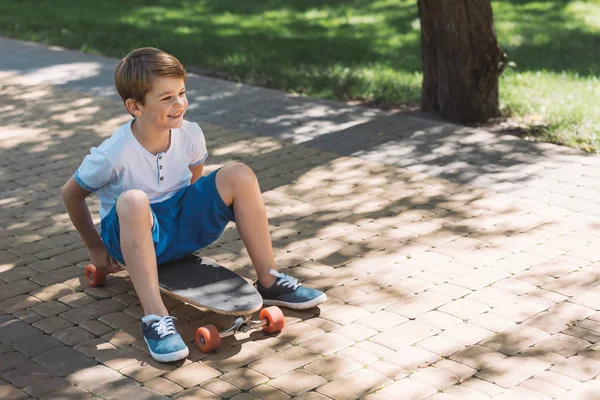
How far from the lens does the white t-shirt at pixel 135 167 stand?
4.42 meters

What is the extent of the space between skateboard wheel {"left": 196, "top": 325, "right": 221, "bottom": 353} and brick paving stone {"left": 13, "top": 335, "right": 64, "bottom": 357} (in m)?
0.66

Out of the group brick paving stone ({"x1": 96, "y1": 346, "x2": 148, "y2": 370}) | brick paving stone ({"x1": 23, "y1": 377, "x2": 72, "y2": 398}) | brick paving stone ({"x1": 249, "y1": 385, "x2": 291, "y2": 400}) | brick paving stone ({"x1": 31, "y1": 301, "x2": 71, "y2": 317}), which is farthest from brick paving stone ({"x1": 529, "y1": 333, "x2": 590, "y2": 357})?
brick paving stone ({"x1": 31, "y1": 301, "x2": 71, "y2": 317})

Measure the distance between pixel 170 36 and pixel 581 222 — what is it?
7580 mm

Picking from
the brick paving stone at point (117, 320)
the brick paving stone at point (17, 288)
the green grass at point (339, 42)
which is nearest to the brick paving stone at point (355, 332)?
the brick paving stone at point (117, 320)

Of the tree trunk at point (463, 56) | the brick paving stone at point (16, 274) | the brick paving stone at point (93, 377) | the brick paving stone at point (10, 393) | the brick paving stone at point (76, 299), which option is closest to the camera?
the brick paving stone at point (10, 393)

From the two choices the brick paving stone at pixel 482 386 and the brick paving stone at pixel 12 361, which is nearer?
the brick paving stone at pixel 482 386

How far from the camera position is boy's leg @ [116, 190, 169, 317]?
414 cm

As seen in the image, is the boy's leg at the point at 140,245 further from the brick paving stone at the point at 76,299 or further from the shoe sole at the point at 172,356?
the brick paving stone at the point at 76,299

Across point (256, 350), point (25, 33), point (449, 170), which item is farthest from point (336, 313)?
point (25, 33)

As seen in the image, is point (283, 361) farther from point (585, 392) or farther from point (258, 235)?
point (585, 392)

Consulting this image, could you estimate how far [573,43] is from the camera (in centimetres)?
1137

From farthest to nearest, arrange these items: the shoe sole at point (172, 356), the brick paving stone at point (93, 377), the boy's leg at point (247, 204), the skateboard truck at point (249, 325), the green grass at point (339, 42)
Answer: the green grass at point (339, 42) → the boy's leg at point (247, 204) → the skateboard truck at point (249, 325) → the shoe sole at point (172, 356) → the brick paving stone at point (93, 377)

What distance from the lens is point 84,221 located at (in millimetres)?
4559

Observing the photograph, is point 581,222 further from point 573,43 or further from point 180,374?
point 573,43
